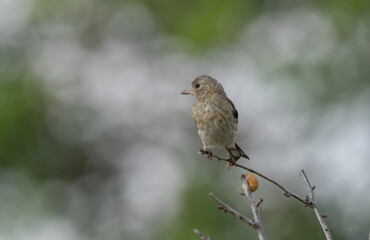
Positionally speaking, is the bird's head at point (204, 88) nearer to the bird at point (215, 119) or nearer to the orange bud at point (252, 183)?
the bird at point (215, 119)

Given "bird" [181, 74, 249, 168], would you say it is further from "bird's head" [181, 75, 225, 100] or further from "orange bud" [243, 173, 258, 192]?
"orange bud" [243, 173, 258, 192]

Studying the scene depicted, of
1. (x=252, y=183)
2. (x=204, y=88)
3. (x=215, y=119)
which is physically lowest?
(x=252, y=183)

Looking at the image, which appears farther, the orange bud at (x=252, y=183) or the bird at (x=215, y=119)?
the bird at (x=215, y=119)

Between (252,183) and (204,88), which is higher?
(204,88)

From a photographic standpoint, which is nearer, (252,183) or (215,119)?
(252,183)

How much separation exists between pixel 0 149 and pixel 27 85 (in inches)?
50.3

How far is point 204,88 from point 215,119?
436mm

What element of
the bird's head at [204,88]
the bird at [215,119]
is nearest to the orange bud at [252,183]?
the bird at [215,119]

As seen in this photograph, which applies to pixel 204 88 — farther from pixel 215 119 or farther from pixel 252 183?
pixel 252 183

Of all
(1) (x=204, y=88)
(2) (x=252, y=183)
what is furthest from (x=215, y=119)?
(2) (x=252, y=183)

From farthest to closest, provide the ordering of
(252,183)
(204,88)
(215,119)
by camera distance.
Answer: (204,88) < (215,119) < (252,183)

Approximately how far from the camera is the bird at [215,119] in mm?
5547

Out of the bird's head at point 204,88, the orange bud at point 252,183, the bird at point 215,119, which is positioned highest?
the bird's head at point 204,88

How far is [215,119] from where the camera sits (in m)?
5.55
